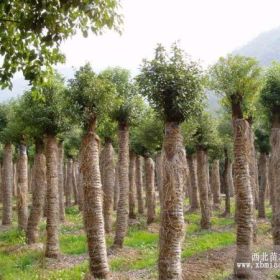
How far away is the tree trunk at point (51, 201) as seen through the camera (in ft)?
70.7

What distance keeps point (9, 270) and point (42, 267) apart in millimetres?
1353

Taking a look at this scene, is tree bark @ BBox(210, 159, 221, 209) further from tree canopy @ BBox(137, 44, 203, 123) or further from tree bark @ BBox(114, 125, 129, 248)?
tree canopy @ BBox(137, 44, 203, 123)

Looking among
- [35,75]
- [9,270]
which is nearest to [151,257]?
[9,270]

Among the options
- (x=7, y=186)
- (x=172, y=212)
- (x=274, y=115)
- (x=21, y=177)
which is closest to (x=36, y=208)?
(x=21, y=177)

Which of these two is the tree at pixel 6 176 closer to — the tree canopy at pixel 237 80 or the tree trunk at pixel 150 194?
the tree trunk at pixel 150 194

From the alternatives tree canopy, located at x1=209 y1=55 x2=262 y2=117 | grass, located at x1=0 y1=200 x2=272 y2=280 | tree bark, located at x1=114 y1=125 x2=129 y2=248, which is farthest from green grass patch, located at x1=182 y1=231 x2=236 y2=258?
tree canopy, located at x1=209 y1=55 x2=262 y2=117

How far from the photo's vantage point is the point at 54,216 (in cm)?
2167

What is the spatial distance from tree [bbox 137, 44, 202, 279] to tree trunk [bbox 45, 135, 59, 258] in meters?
8.40

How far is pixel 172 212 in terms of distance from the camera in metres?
13.7

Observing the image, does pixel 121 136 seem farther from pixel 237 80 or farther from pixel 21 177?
pixel 21 177

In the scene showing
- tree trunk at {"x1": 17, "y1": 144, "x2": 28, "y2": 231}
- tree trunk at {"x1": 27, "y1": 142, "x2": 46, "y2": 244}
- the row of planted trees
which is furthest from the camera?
tree trunk at {"x1": 17, "y1": 144, "x2": 28, "y2": 231}

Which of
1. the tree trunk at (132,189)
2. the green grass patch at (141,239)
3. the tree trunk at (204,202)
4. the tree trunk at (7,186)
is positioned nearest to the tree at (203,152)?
the tree trunk at (204,202)

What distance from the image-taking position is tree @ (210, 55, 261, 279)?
16656 millimetres

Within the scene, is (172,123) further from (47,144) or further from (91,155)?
(47,144)
